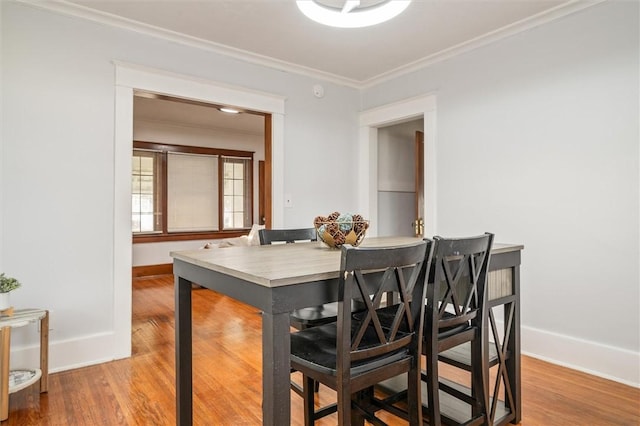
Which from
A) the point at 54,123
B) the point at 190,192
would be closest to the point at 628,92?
the point at 54,123

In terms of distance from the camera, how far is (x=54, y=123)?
8.37 ft

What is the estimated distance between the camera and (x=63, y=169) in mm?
2582

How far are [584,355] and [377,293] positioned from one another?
212cm

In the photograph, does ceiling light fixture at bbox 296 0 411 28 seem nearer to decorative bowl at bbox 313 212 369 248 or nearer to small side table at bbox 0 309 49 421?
decorative bowl at bbox 313 212 369 248

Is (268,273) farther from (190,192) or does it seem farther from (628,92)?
(190,192)

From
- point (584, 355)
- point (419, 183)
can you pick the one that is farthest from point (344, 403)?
point (419, 183)

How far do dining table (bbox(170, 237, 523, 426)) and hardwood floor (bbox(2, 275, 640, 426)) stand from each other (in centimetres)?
20

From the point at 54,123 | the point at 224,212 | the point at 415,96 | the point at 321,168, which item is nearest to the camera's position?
the point at 54,123

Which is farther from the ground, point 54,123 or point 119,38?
point 119,38

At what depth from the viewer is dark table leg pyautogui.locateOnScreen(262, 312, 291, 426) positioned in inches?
45.0

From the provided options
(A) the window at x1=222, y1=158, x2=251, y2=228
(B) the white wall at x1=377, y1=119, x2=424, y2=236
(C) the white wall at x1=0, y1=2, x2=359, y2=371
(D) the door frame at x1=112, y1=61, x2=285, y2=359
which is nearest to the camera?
(C) the white wall at x1=0, y1=2, x2=359, y2=371

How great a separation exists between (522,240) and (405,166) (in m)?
2.05

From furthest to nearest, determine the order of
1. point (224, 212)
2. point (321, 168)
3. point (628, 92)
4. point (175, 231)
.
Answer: point (224, 212) < point (175, 231) < point (321, 168) < point (628, 92)

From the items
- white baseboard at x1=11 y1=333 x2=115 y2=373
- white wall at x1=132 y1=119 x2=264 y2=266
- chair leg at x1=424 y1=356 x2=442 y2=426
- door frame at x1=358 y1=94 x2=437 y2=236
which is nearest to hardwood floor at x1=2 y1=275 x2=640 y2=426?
white baseboard at x1=11 y1=333 x2=115 y2=373
